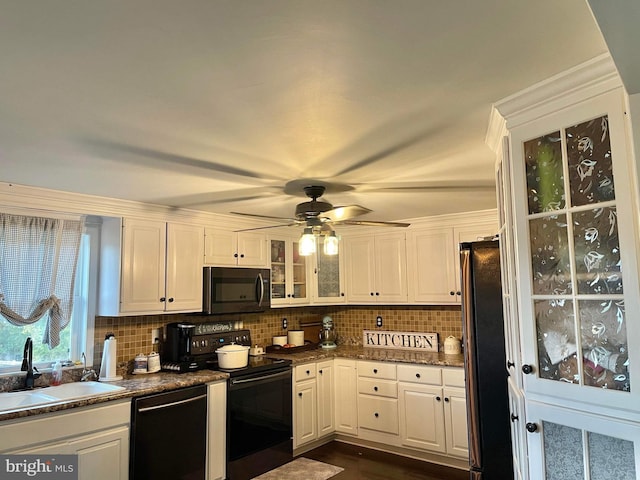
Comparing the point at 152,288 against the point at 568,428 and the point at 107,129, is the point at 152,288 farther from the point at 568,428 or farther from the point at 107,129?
the point at 568,428

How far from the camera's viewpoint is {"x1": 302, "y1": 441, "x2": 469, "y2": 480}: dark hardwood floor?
150 inches

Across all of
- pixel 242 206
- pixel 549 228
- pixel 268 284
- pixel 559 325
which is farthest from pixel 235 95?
pixel 268 284

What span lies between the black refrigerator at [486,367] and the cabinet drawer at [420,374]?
46.9 inches

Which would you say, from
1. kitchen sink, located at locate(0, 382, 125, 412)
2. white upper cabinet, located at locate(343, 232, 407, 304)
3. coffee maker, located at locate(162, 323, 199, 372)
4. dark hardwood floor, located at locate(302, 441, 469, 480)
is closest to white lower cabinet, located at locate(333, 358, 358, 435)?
dark hardwood floor, located at locate(302, 441, 469, 480)

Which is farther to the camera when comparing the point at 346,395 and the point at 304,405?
the point at 346,395

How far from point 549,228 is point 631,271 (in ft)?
1.07

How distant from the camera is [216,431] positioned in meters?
3.54

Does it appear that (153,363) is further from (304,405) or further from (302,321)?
(302,321)

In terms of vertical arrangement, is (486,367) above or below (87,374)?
above

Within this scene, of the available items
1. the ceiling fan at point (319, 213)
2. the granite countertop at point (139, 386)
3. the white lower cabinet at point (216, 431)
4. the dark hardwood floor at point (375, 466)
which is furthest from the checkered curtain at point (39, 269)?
the dark hardwood floor at point (375, 466)

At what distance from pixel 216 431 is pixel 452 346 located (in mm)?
2474

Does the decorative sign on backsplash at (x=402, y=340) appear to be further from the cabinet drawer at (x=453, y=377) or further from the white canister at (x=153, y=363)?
the white canister at (x=153, y=363)

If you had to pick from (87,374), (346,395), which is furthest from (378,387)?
(87,374)

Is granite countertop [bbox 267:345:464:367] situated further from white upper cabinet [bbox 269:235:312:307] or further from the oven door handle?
white upper cabinet [bbox 269:235:312:307]
